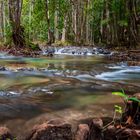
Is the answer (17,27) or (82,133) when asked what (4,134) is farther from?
(17,27)

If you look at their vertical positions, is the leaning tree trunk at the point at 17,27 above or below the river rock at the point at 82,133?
above

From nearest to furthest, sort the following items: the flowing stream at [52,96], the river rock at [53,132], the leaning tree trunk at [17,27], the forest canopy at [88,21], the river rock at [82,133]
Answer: the river rock at [53,132] → the river rock at [82,133] → the flowing stream at [52,96] → the leaning tree trunk at [17,27] → the forest canopy at [88,21]

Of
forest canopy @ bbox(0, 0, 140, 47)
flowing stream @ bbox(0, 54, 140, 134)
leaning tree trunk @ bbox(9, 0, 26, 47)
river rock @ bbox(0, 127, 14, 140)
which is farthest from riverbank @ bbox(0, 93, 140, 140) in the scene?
forest canopy @ bbox(0, 0, 140, 47)

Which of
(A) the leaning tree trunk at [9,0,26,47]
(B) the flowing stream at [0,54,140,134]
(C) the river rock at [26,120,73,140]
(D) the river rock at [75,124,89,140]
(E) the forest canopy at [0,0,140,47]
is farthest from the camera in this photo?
(E) the forest canopy at [0,0,140,47]

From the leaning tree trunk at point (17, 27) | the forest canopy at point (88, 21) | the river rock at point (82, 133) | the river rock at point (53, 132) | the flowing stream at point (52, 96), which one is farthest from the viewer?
the forest canopy at point (88, 21)

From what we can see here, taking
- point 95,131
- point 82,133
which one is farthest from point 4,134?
point 95,131

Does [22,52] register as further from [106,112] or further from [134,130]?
[134,130]

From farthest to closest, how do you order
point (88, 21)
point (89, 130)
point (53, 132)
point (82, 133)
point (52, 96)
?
1. point (88, 21)
2. point (52, 96)
3. point (89, 130)
4. point (82, 133)
5. point (53, 132)

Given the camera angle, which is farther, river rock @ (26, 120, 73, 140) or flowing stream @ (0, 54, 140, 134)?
flowing stream @ (0, 54, 140, 134)

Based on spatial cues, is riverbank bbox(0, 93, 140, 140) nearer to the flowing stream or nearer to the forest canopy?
the flowing stream

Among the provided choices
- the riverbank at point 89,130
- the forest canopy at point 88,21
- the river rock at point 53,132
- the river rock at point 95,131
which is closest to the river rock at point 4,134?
the riverbank at point 89,130

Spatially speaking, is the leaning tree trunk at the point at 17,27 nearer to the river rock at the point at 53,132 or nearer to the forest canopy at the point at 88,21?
the forest canopy at the point at 88,21

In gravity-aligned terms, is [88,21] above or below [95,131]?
above

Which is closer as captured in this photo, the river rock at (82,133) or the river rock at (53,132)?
the river rock at (53,132)
